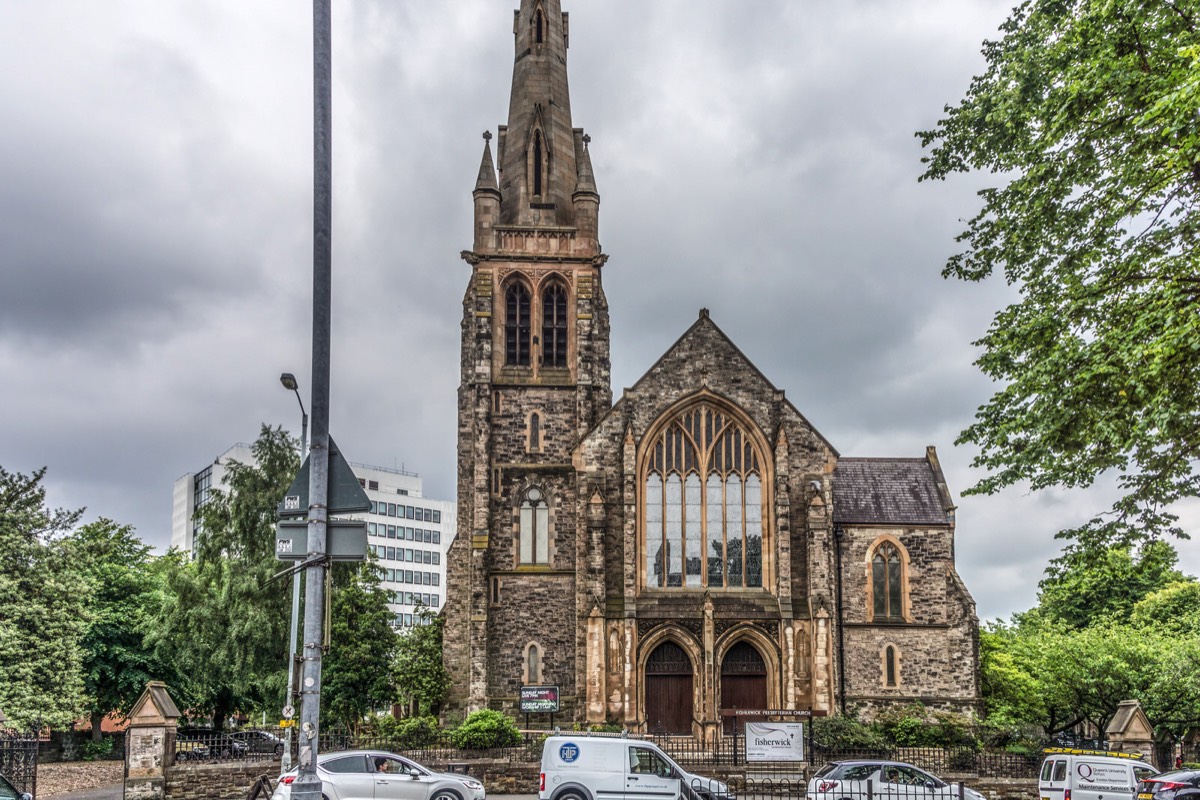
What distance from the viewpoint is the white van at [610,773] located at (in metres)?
20.8

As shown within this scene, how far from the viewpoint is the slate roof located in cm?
3881

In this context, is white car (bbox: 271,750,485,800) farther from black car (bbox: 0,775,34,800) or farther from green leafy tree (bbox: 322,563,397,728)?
green leafy tree (bbox: 322,563,397,728)

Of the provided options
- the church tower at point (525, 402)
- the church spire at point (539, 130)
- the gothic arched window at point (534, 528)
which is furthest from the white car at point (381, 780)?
the church spire at point (539, 130)

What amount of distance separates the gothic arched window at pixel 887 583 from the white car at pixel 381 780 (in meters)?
20.6

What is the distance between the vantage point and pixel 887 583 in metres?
38.2

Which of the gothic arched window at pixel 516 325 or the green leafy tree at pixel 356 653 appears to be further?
the green leafy tree at pixel 356 653

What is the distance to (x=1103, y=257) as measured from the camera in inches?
709

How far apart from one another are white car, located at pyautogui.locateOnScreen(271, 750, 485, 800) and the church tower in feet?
52.7

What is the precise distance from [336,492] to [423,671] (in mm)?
31995

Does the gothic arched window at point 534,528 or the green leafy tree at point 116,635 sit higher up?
the gothic arched window at point 534,528

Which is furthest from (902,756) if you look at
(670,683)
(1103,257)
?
(1103,257)

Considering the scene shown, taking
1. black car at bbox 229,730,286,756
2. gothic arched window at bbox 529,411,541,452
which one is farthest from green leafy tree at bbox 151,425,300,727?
gothic arched window at bbox 529,411,541,452

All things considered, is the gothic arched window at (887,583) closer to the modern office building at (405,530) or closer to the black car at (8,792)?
the black car at (8,792)

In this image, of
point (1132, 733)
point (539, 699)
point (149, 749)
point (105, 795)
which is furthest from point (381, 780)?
point (1132, 733)
